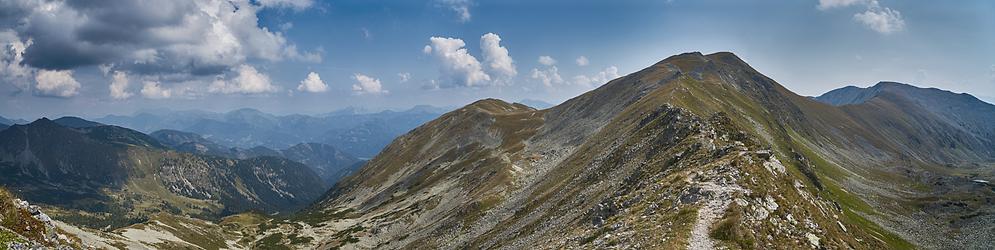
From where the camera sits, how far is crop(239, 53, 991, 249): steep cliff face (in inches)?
1371

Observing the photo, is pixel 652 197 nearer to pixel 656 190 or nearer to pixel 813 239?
pixel 656 190

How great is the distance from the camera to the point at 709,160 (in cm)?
4925

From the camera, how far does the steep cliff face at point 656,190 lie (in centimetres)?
3481

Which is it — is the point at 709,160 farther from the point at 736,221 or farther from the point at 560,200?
the point at 560,200

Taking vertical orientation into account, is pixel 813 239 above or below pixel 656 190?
below

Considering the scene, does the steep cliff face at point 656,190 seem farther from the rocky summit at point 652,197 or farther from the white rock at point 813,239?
the rocky summit at point 652,197

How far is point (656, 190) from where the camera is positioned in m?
43.8

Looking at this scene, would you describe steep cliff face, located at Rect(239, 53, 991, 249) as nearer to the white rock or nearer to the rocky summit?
the white rock

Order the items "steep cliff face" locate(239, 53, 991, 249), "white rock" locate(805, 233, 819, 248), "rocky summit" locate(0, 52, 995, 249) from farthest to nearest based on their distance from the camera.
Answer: "rocky summit" locate(0, 52, 995, 249)
"steep cliff face" locate(239, 53, 991, 249)
"white rock" locate(805, 233, 819, 248)

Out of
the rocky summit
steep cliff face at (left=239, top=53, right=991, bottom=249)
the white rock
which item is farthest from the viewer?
the rocky summit

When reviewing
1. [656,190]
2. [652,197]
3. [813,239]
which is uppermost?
[656,190]

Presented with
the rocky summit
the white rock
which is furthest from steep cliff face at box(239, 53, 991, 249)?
the rocky summit

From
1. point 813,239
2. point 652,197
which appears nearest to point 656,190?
point 652,197

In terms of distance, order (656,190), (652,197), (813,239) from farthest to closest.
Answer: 1. (656,190)
2. (652,197)
3. (813,239)
